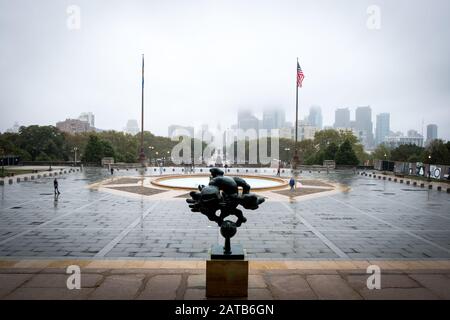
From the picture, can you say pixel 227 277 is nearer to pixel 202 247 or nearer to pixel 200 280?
pixel 200 280

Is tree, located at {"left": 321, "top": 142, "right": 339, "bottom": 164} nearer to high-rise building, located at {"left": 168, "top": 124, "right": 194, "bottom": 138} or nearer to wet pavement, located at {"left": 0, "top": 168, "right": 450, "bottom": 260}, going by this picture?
wet pavement, located at {"left": 0, "top": 168, "right": 450, "bottom": 260}

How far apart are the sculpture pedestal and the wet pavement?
3.88 metres

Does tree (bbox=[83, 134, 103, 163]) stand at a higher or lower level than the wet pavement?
higher

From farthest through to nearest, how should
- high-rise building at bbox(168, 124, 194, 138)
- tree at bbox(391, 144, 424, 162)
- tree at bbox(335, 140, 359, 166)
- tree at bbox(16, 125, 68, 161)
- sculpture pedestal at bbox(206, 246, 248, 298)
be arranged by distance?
high-rise building at bbox(168, 124, 194, 138) < tree at bbox(391, 144, 424, 162) < tree at bbox(16, 125, 68, 161) < tree at bbox(335, 140, 359, 166) < sculpture pedestal at bbox(206, 246, 248, 298)

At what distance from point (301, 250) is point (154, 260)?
5.40m

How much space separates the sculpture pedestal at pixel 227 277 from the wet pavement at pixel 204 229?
153 inches

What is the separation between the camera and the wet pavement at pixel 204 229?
11.9 m

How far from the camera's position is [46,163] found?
68.8 meters

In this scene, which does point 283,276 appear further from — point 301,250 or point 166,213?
point 166,213

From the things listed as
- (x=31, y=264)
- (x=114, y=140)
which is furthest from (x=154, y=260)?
(x=114, y=140)

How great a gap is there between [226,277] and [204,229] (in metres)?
8.27

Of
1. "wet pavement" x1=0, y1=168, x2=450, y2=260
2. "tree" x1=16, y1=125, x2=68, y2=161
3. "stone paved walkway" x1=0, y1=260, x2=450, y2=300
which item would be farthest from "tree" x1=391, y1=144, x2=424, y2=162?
"tree" x1=16, y1=125, x2=68, y2=161

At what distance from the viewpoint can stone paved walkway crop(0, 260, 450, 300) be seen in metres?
7.60

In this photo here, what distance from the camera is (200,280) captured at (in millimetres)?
8531
